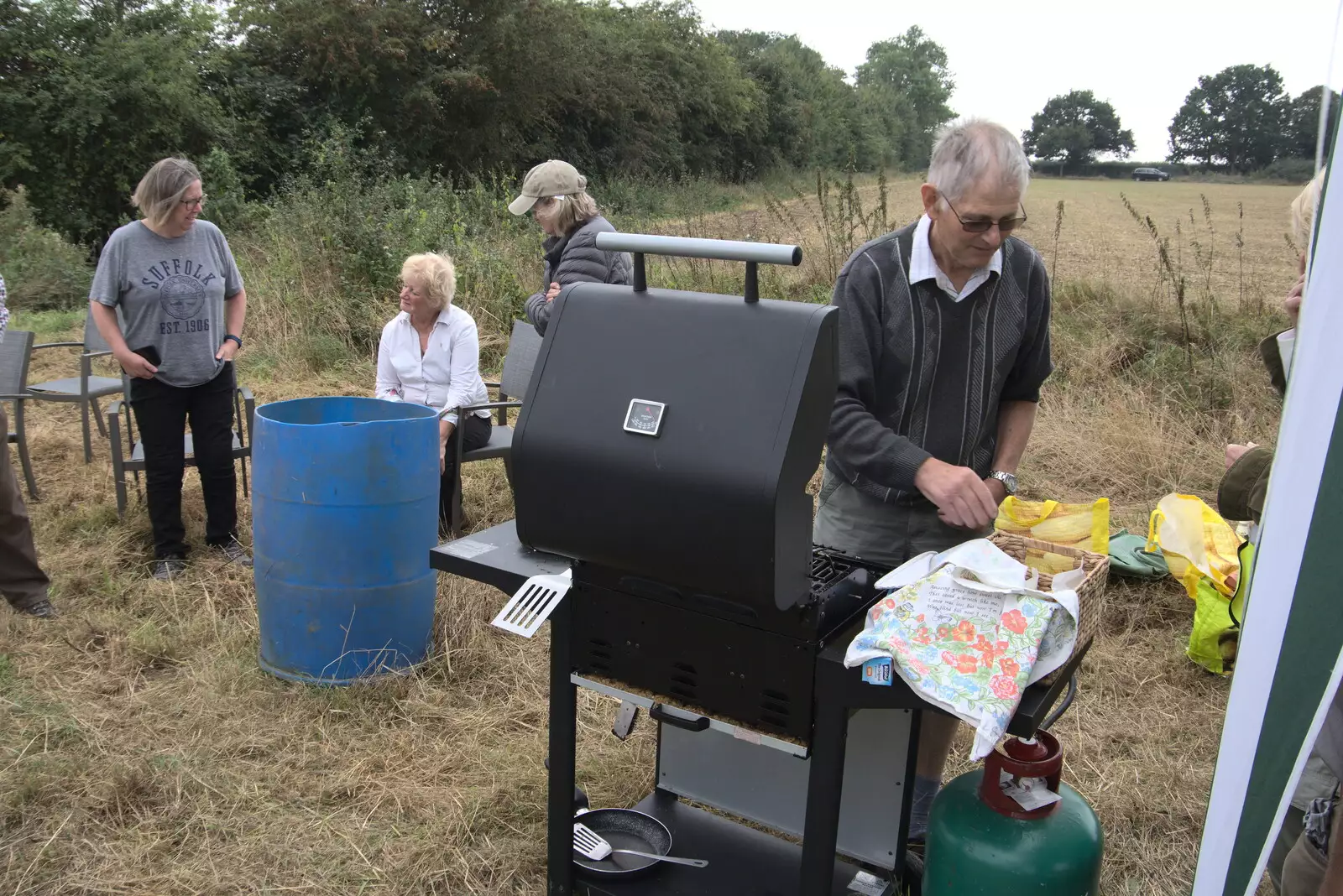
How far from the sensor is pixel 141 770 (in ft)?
9.59

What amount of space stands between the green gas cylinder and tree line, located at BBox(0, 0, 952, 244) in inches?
198

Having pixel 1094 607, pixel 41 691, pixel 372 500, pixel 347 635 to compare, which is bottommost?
pixel 41 691

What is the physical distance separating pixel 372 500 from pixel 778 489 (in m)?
2.10

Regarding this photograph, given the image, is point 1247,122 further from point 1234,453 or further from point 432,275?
point 432,275

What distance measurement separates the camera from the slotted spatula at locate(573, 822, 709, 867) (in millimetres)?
2311

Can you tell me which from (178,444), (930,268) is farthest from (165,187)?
(930,268)

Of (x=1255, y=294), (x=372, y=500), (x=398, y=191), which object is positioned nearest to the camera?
(x=372, y=500)

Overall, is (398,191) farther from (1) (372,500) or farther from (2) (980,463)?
(2) (980,463)

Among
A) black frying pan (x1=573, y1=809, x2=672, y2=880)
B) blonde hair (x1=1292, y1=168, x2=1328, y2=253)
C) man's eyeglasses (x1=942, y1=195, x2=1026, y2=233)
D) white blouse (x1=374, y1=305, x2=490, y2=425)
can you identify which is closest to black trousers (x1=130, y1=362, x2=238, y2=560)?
white blouse (x1=374, y1=305, x2=490, y2=425)

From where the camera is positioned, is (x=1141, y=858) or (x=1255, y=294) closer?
(x=1141, y=858)

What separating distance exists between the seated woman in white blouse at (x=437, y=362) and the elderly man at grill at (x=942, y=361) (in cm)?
265

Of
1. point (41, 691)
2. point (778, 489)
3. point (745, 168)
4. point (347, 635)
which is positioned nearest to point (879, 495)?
point (778, 489)

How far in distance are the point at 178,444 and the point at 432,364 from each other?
1.10 meters

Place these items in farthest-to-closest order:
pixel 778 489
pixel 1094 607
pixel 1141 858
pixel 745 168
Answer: pixel 745 168 → pixel 1141 858 → pixel 1094 607 → pixel 778 489
